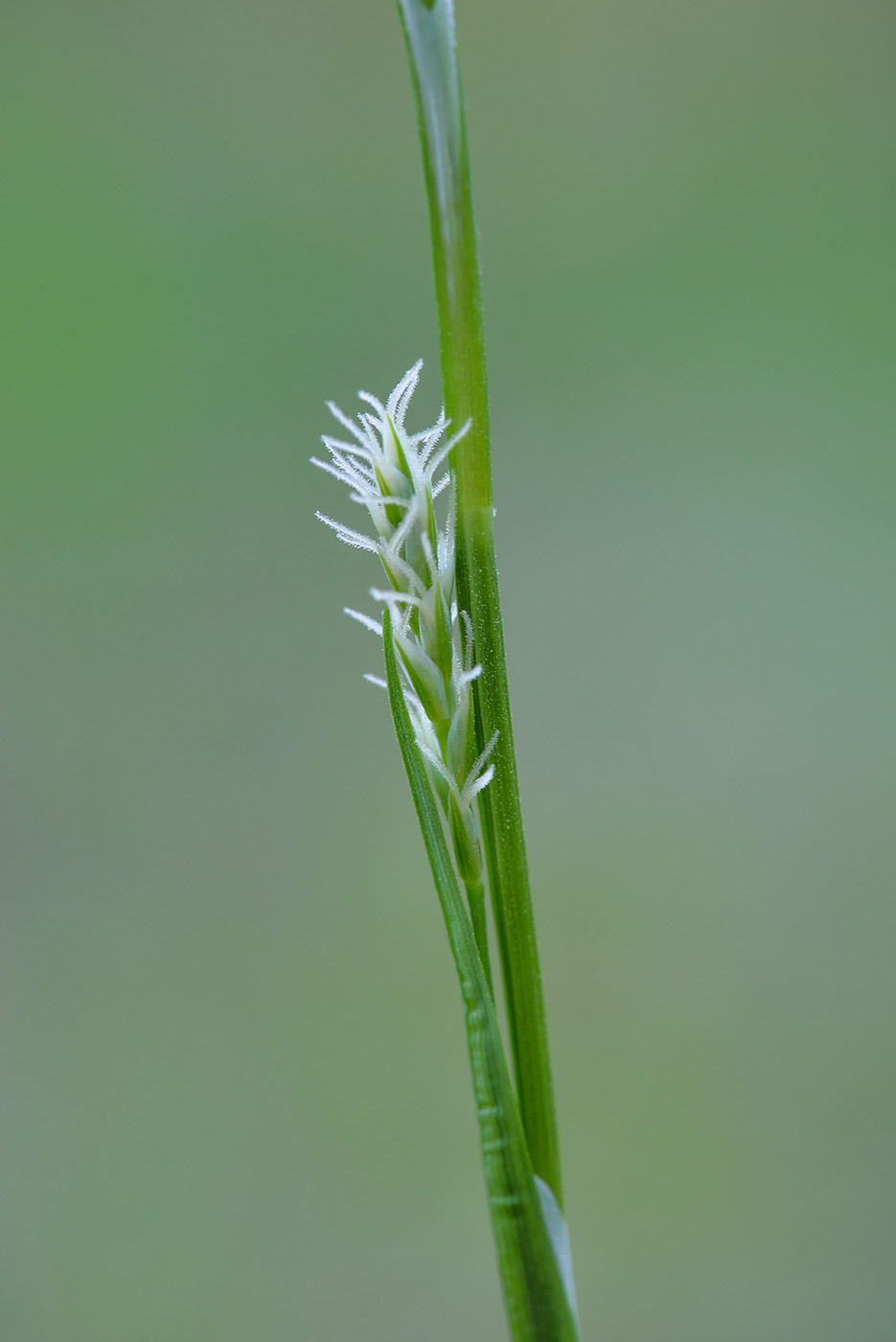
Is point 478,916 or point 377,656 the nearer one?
point 478,916

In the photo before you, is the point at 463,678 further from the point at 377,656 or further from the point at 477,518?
the point at 377,656

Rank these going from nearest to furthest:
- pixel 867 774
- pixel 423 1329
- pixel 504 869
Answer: pixel 504 869, pixel 423 1329, pixel 867 774

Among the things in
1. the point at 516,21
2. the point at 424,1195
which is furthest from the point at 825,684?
the point at 516,21

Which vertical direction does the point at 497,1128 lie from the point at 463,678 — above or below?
below

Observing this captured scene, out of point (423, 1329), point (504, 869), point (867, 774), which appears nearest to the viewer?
point (504, 869)

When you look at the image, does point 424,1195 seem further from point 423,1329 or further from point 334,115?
point 334,115

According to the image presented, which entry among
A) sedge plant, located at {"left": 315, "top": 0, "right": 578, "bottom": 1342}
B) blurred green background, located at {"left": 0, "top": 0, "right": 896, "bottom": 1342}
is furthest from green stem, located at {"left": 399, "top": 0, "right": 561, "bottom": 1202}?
blurred green background, located at {"left": 0, "top": 0, "right": 896, "bottom": 1342}

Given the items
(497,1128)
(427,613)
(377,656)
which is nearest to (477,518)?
(427,613)
